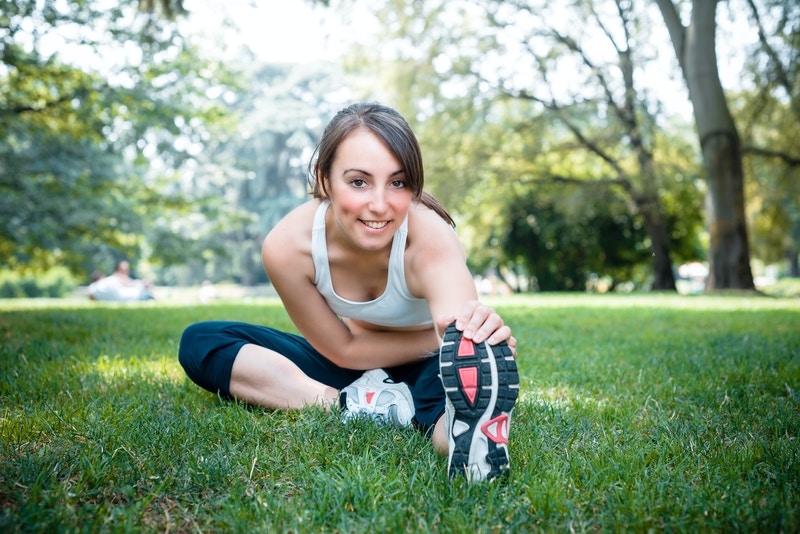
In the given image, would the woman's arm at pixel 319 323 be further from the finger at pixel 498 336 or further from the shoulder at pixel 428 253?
the finger at pixel 498 336

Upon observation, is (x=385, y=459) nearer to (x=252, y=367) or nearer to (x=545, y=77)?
(x=252, y=367)

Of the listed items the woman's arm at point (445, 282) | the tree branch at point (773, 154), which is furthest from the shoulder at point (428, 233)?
the tree branch at point (773, 154)

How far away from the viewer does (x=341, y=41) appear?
15.0 meters

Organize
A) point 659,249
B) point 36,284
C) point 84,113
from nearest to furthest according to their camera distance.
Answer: point 84,113, point 659,249, point 36,284

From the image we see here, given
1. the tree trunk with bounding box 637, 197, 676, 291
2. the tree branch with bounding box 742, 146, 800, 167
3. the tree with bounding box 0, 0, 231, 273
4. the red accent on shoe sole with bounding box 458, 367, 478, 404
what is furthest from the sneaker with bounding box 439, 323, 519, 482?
the tree trunk with bounding box 637, 197, 676, 291

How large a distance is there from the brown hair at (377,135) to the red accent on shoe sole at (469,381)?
66cm

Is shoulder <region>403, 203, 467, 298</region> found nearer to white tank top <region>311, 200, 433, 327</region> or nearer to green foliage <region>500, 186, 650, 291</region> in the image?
white tank top <region>311, 200, 433, 327</region>

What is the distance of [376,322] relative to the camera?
2.62 m

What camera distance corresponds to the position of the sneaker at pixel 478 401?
1738mm

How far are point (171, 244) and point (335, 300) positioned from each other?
17011mm

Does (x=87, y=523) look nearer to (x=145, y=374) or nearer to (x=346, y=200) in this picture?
(x=346, y=200)

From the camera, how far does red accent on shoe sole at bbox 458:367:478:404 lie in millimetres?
1735

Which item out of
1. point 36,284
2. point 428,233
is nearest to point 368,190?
point 428,233

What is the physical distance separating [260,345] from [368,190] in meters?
1.05
